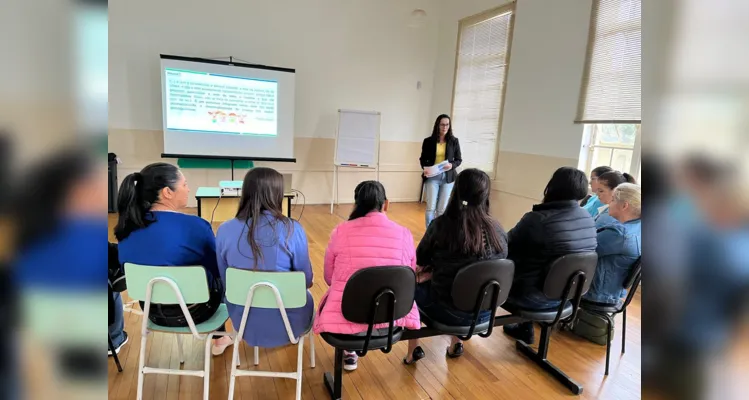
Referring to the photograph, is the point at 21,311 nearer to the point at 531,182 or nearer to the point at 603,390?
the point at 603,390

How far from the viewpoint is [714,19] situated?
27 cm

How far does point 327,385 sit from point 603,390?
1411 millimetres

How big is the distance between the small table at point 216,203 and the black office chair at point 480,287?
7.43 feet

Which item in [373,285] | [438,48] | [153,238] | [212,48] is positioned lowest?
[373,285]

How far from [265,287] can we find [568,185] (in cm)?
150

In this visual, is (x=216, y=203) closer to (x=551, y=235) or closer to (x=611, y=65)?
(x=551, y=235)

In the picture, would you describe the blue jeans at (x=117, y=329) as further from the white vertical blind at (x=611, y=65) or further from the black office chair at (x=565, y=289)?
the white vertical blind at (x=611, y=65)

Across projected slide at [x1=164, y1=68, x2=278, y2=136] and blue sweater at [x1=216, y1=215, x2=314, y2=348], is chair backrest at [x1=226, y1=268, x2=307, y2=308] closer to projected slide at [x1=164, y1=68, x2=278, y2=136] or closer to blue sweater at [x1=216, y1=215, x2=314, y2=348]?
blue sweater at [x1=216, y1=215, x2=314, y2=348]

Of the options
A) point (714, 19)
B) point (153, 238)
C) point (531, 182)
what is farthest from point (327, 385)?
point (531, 182)

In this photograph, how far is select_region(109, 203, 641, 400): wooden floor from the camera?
188cm

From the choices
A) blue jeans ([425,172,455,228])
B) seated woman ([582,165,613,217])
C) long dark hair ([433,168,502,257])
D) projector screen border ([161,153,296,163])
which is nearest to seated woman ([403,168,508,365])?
long dark hair ([433,168,502,257])

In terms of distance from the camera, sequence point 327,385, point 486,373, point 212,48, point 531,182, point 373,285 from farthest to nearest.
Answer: point 212,48 < point 531,182 < point 486,373 < point 327,385 < point 373,285

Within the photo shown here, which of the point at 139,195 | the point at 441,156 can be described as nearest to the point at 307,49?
the point at 441,156

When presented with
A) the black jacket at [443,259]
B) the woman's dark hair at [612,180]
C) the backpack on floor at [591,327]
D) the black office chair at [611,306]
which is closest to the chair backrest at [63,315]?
the black jacket at [443,259]
